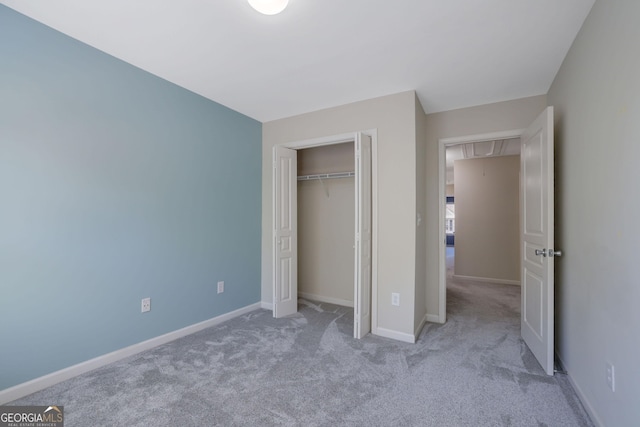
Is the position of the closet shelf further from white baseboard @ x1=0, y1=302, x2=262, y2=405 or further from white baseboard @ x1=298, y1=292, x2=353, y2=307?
white baseboard @ x1=0, y1=302, x2=262, y2=405

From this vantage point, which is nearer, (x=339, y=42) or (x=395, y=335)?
(x=339, y=42)

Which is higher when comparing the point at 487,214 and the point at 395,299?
the point at 487,214

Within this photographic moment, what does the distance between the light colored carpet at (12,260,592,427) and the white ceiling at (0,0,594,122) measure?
2.49m

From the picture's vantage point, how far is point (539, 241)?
241 cm

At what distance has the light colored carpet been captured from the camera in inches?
69.4

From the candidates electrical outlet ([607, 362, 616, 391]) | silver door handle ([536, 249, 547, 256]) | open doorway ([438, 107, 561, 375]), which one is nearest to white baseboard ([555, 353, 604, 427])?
open doorway ([438, 107, 561, 375])

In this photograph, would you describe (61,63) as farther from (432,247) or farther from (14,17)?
(432,247)

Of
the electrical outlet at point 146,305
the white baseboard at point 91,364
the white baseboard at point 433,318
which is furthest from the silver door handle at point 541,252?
the electrical outlet at point 146,305

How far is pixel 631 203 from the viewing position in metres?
1.35

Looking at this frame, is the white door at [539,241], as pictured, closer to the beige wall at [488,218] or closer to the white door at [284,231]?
the white door at [284,231]

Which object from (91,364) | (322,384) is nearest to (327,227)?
(322,384)

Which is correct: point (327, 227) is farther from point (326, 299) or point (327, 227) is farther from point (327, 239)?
point (326, 299)

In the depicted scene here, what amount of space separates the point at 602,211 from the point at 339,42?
1.99 metres

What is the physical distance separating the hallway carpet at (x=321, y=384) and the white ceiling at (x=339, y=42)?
2486 mm
